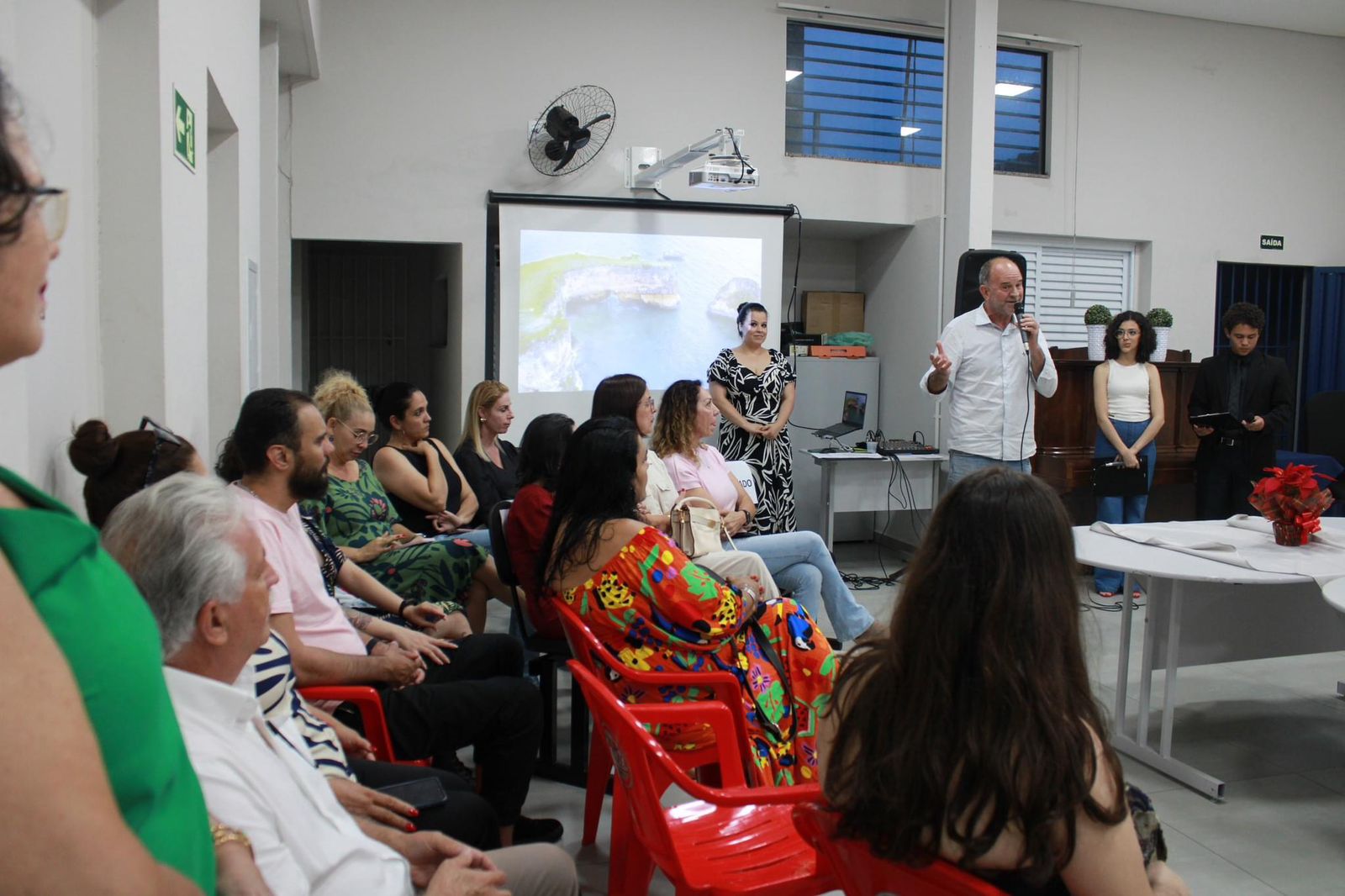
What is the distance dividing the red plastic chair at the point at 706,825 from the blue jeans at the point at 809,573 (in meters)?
1.75

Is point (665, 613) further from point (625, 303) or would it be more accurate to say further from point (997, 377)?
point (625, 303)

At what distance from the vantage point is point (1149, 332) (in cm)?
560

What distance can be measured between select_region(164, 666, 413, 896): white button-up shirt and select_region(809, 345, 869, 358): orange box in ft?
18.8

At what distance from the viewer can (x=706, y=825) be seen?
1.87 meters

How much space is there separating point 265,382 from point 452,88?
2225 millimetres

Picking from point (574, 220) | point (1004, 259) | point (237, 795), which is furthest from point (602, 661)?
point (574, 220)

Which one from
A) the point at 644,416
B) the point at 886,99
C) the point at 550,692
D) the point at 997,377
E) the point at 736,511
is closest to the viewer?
the point at 550,692

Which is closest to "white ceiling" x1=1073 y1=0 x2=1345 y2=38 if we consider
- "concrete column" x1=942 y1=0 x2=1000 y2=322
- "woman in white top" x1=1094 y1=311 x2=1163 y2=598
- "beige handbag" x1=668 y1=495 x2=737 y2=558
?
"concrete column" x1=942 y1=0 x2=1000 y2=322

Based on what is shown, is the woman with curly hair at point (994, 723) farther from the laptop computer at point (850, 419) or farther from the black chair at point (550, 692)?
the laptop computer at point (850, 419)

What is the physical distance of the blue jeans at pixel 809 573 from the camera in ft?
12.3

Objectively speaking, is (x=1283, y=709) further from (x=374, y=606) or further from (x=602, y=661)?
(x=374, y=606)

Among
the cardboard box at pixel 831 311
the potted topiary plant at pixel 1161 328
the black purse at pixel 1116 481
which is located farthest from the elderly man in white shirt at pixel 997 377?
the cardboard box at pixel 831 311

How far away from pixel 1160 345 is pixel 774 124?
274cm

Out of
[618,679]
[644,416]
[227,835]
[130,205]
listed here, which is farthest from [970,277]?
[227,835]
